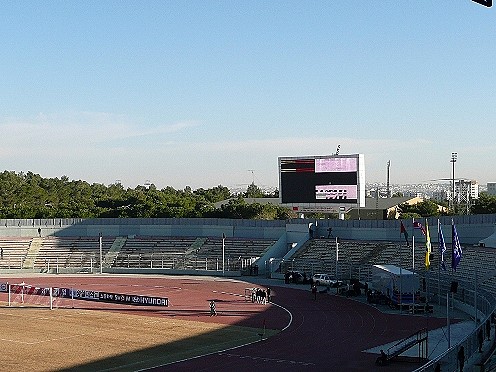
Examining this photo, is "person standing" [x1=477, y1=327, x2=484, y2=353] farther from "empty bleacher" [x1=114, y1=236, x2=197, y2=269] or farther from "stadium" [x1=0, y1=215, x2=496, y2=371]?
"empty bleacher" [x1=114, y1=236, x2=197, y2=269]

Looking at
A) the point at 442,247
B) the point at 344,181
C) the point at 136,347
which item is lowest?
the point at 136,347

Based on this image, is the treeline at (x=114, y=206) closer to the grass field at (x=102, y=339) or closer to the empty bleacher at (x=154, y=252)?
the empty bleacher at (x=154, y=252)

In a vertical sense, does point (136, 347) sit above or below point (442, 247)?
below

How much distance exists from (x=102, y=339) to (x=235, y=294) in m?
23.2

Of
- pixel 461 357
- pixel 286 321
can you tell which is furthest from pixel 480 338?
pixel 286 321

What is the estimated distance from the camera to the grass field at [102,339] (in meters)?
38.5

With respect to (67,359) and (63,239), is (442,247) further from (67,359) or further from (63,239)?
(63,239)

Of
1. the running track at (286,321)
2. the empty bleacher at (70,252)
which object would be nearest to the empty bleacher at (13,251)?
the empty bleacher at (70,252)

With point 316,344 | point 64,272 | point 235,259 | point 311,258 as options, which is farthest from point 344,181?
point 316,344

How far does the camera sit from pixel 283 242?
87.4 meters

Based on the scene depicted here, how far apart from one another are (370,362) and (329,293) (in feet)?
94.0

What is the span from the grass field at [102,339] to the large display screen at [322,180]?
106 ft

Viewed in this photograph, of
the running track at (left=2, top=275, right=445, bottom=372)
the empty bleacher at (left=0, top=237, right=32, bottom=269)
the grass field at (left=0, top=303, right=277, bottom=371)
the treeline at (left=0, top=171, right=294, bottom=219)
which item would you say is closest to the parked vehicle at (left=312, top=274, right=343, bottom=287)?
the running track at (left=2, top=275, right=445, bottom=372)

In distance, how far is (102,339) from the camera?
45.1 meters
